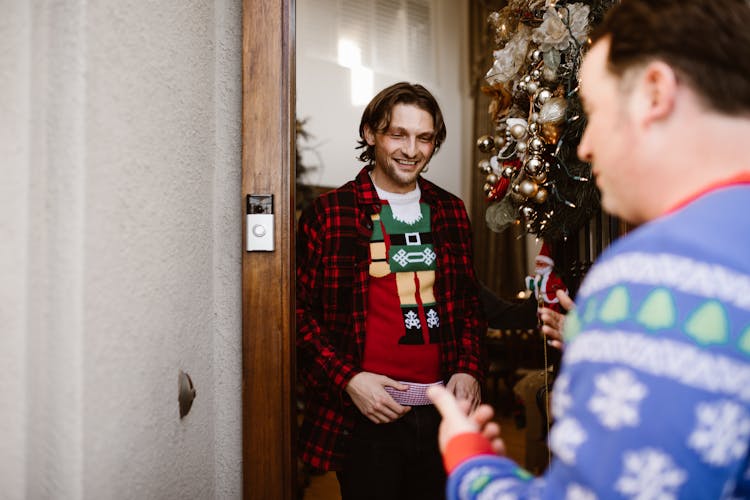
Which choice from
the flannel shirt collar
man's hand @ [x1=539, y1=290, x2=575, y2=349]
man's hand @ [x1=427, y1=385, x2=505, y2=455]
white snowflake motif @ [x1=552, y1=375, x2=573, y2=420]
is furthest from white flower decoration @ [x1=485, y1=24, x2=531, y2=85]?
white snowflake motif @ [x1=552, y1=375, x2=573, y2=420]

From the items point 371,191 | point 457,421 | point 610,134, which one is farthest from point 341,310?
point 610,134

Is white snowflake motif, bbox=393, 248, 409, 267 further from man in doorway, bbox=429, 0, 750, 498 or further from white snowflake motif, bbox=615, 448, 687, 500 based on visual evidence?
white snowflake motif, bbox=615, 448, 687, 500

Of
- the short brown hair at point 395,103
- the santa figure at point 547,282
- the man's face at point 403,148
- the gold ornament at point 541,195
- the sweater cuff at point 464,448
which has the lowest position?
the sweater cuff at point 464,448

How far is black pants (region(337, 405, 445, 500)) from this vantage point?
171 centimetres

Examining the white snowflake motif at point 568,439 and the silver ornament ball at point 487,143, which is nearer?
the white snowflake motif at point 568,439

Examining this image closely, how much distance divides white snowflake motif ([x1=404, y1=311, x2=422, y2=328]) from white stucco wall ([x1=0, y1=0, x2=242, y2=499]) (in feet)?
2.67

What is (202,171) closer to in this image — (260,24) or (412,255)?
(260,24)

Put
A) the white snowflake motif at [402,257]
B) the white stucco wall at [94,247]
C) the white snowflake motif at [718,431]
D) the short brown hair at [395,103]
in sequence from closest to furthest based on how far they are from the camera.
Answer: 1. the white snowflake motif at [718,431]
2. the white stucco wall at [94,247]
3. the white snowflake motif at [402,257]
4. the short brown hair at [395,103]

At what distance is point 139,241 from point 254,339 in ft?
1.45

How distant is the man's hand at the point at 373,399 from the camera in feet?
5.50

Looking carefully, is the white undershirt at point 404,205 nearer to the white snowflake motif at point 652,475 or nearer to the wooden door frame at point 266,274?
the wooden door frame at point 266,274

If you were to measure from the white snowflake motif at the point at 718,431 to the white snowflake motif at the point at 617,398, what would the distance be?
0.16ft

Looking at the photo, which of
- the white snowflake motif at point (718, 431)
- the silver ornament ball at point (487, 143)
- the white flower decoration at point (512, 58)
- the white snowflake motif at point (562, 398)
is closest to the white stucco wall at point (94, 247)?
the white snowflake motif at point (562, 398)

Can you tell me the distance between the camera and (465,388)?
178 cm
